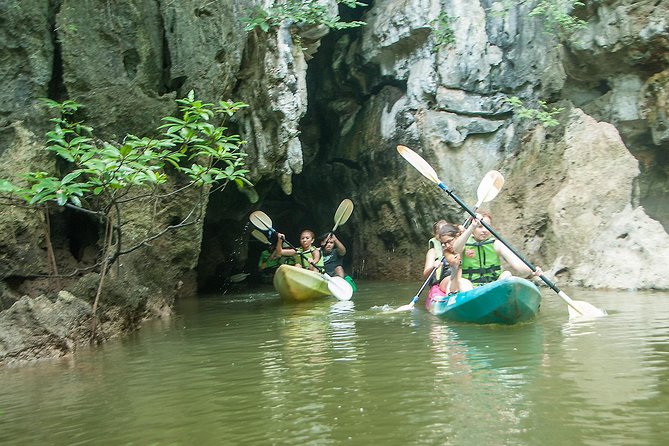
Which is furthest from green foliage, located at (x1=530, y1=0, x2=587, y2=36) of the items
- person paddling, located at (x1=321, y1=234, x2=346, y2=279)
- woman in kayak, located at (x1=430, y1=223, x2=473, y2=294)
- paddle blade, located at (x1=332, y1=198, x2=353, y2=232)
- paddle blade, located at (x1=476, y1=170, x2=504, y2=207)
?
woman in kayak, located at (x1=430, y1=223, x2=473, y2=294)

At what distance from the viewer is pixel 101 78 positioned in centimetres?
866

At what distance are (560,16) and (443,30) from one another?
8.00ft

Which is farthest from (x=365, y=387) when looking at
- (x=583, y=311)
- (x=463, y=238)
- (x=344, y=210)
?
(x=344, y=210)

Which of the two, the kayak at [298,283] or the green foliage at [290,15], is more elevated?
the green foliage at [290,15]

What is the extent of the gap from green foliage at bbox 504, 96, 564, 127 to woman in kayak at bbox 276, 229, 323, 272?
4438mm

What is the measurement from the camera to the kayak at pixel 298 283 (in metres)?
10.9

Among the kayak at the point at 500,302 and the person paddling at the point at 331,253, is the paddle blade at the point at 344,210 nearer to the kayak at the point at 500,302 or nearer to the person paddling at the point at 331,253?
the person paddling at the point at 331,253

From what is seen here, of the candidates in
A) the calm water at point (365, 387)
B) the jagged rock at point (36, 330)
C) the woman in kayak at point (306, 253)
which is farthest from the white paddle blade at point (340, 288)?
the jagged rock at point (36, 330)

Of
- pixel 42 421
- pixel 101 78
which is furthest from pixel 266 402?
pixel 101 78

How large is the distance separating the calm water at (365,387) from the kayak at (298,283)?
3.68 meters

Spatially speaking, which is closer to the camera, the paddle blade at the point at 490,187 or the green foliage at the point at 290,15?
the paddle blade at the point at 490,187

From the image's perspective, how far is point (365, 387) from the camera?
421cm

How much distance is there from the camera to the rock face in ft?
25.9

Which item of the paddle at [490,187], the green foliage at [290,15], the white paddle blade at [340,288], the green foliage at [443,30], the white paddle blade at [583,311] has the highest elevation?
the green foliage at [443,30]
